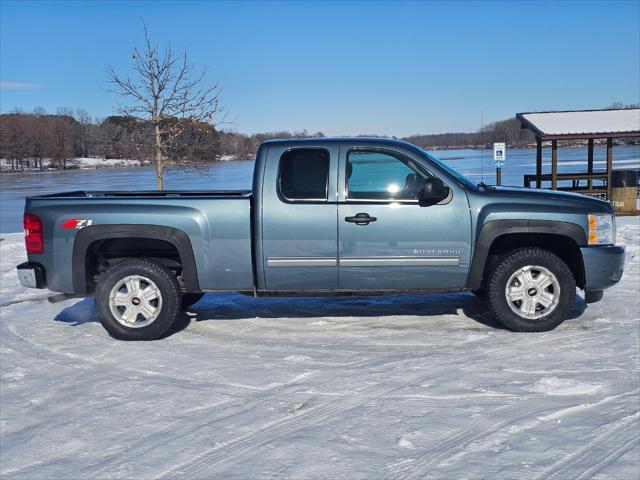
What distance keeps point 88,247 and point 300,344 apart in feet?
7.22

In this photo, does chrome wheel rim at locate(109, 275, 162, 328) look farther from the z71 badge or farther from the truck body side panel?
the z71 badge

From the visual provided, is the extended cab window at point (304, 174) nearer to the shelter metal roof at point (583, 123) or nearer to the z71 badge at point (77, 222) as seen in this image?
the z71 badge at point (77, 222)

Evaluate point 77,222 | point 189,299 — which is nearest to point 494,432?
point 77,222

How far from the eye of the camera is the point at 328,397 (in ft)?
15.3

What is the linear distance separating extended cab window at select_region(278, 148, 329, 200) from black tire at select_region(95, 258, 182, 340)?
4.55 feet

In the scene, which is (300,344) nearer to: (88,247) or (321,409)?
(321,409)

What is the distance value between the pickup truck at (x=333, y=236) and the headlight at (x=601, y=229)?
0.04 ft

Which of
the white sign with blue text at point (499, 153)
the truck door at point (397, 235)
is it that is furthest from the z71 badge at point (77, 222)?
the white sign with blue text at point (499, 153)

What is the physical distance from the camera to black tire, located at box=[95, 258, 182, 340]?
247 inches

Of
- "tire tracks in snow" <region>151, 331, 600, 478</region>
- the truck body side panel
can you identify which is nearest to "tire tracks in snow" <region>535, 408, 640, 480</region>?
"tire tracks in snow" <region>151, 331, 600, 478</region>

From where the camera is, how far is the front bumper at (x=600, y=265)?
247 inches

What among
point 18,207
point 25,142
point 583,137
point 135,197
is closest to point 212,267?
point 135,197

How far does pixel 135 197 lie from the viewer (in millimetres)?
6418

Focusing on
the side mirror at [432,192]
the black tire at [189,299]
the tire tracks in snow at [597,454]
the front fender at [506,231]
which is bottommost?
the tire tracks in snow at [597,454]
